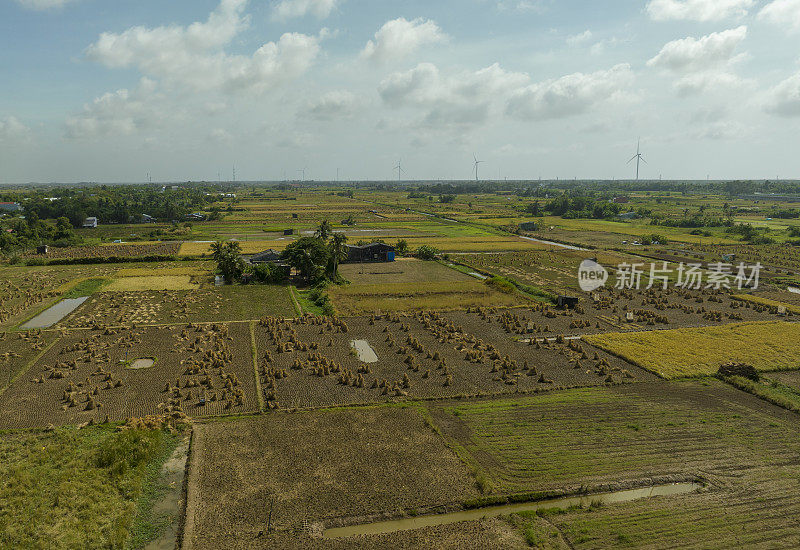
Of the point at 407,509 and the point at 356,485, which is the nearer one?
the point at 407,509

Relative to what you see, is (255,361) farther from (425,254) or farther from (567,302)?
(425,254)

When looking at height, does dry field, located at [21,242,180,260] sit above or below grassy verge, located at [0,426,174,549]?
above

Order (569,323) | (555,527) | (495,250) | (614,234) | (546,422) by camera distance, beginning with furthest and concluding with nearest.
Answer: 1. (614,234)
2. (495,250)
3. (569,323)
4. (546,422)
5. (555,527)

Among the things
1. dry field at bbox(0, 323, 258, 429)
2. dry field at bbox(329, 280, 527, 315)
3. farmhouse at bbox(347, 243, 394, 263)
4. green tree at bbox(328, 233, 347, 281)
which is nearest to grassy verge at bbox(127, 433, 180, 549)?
dry field at bbox(0, 323, 258, 429)

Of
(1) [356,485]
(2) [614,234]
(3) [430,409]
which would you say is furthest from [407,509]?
(2) [614,234]

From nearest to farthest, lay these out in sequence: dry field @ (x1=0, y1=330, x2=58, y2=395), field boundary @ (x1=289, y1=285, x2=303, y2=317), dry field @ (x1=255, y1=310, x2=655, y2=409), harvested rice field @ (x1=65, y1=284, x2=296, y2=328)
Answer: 1. dry field @ (x1=255, y1=310, x2=655, y2=409)
2. dry field @ (x1=0, y1=330, x2=58, y2=395)
3. harvested rice field @ (x1=65, y1=284, x2=296, y2=328)
4. field boundary @ (x1=289, y1=285, x2=303, y2=317)

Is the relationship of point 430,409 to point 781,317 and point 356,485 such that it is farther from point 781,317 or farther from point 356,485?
point 781,317

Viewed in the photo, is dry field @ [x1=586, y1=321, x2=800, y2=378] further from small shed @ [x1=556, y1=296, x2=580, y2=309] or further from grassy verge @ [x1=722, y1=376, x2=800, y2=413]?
small shed @ [x1=556, y1=296, x2=580, y2=309]
